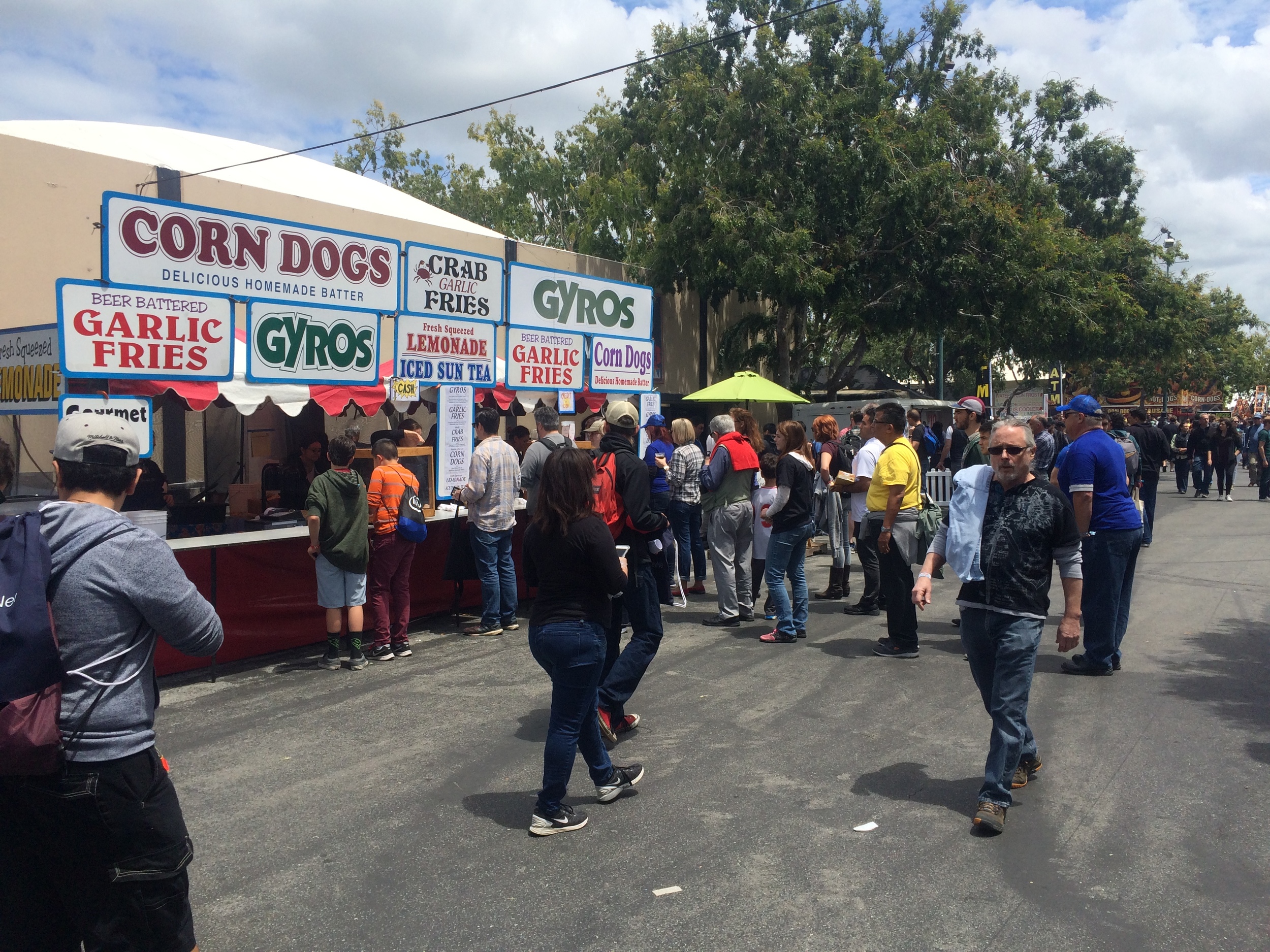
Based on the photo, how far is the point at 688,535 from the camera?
34.1 ft

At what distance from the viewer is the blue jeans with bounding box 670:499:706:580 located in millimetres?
10180

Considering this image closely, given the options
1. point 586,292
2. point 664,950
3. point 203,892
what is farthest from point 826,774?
point 586,292

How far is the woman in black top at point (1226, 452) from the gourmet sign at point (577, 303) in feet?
49.3

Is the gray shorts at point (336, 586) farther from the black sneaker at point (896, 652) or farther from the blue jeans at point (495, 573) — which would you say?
the black sneaker at point (896, 652)

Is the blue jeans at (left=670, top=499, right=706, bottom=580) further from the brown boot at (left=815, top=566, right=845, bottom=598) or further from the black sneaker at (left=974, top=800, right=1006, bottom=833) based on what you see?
the black sneaker at (left=974, top=800, right=1006, bottom=833)

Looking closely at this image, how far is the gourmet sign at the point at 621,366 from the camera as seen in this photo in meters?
11.9

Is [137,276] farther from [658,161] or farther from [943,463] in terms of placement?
[658,161]

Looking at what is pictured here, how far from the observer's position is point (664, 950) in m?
3.31

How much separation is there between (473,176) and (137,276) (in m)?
34.5

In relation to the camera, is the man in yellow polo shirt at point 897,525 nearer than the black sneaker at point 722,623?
Yes

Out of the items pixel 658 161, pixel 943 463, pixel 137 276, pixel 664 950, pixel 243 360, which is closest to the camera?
pixel 664 950

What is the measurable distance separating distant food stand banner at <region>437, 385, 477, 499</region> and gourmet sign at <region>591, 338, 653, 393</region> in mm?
2404

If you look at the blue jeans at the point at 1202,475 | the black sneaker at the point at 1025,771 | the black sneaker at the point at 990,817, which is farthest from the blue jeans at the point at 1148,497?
the black sneaker at the point at 990,817

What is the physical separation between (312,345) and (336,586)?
7.90ft
